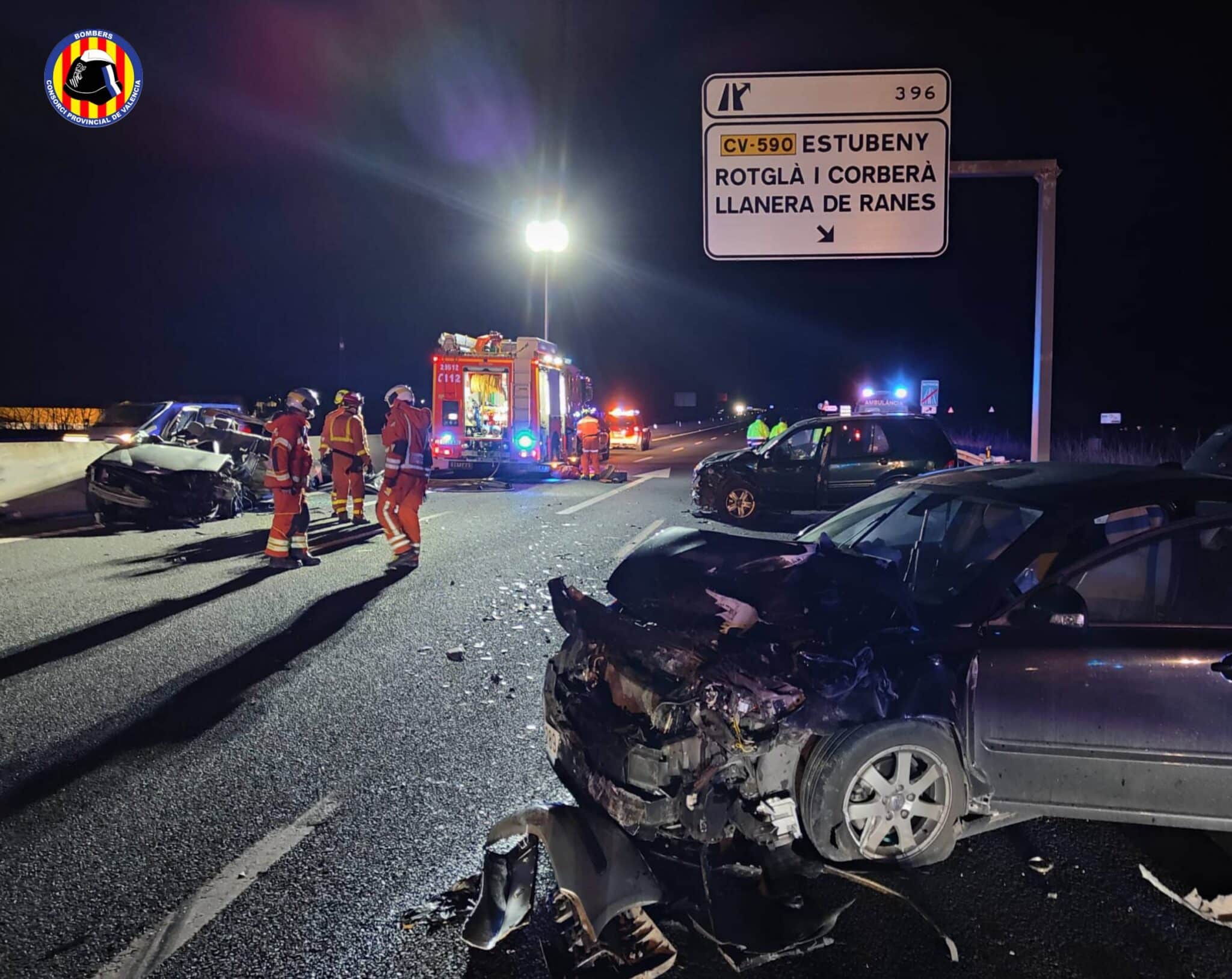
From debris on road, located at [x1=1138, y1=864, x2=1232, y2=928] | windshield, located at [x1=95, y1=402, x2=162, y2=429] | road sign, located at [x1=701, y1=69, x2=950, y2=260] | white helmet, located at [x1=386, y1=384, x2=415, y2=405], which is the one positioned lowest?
debris on road, located at [x1=1138, y1=864, x2=1232, y2=928]

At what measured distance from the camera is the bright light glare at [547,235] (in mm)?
25609

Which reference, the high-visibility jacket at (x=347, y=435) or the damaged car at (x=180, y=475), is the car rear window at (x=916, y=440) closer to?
the high-visibility jacket at (x=347, y=435)

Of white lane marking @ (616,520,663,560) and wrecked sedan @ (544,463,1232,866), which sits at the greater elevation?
wrecked sedan @ (544,463,1232,866)

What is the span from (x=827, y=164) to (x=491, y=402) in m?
11.9

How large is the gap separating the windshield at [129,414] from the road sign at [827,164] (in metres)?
10.8

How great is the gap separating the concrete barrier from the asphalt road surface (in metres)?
6.91

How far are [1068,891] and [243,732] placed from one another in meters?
3.80

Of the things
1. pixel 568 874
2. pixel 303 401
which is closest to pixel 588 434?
pixel 303 401

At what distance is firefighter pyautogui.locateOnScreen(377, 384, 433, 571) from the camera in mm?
8906

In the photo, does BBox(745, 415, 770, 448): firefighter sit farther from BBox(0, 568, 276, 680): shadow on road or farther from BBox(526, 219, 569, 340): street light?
BBox(0, 568, 276, 680): shadow on road

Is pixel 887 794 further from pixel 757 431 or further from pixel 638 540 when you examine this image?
pixel 757 431

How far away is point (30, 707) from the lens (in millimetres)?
4828

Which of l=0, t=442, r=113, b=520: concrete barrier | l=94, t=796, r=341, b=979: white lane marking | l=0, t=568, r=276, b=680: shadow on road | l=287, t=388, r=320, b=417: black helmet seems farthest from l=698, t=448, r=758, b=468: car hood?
l=0, t=442, r=113, b=520: concrete barrier

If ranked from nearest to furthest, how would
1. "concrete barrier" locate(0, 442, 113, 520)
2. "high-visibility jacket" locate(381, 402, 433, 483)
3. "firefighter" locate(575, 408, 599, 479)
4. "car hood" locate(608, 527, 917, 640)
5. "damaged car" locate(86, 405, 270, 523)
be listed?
1. "car hood" locate(608, 527, 917, 640)
2. "high-visibility jacket" locate(381, 402, 433, 483)
3. "damaged car" locate(86, 405, 270, 523)
4. "concrete barrier" locate(0, 442, 113, 520)
5. "firefighter" locate(575, 408, 599, 479)
